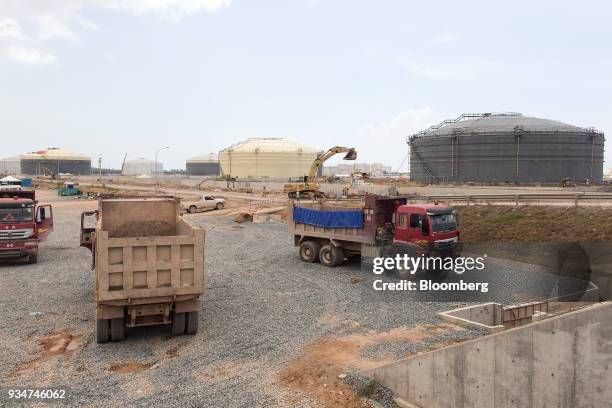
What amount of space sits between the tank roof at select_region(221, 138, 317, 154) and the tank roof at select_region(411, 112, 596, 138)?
4862 cm

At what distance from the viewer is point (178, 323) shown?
10.7 metres

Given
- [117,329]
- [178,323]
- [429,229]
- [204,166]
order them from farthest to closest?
1. [204,166]
2. [429,229]
3. [178,323]
4. [117,329]

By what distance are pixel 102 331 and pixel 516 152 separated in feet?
172

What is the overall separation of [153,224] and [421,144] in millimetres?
54134

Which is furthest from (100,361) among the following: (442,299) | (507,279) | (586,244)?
(586,244)

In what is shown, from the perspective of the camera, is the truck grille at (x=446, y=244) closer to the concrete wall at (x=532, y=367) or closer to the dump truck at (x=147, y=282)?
the dump truck at (x=147, y=282)

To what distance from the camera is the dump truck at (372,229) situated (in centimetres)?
1529

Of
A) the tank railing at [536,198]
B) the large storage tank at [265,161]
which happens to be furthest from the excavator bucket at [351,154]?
the large storage tank at [265,161]

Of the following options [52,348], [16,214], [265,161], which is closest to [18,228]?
[16,214]

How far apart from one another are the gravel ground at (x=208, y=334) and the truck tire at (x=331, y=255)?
303 millimetres

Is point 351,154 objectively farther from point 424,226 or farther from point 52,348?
point 52,348

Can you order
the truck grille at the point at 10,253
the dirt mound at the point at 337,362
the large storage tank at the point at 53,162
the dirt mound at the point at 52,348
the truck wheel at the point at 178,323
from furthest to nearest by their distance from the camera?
the large storage tank at the point at 53,162 → the truck grille at the point at 10,253 → the truck wheel at the point at 178,323 → the dirt mound at the point at 52,348 → the dirt mound at the point at 337,362

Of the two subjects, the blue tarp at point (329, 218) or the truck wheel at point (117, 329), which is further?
the blue tarp at point (329, 218)

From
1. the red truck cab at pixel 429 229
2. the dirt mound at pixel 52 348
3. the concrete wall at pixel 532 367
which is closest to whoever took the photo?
the concrete wall at pixel 532 367
